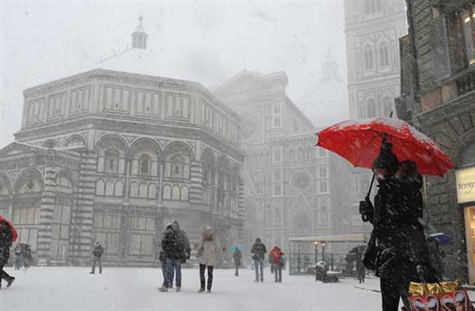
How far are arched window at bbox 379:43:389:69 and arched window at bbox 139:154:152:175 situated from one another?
4170 centimetres

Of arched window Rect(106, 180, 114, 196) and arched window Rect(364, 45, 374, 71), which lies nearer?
arched window Rect(106, 180, 114, 196)

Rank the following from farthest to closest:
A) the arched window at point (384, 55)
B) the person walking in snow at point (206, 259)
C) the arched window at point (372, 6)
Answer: the arched window at point (372, 6) < the arched window at point (384, 55) < the person walking in snow at point (206, 259)

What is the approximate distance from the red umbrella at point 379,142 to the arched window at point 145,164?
1026 inches

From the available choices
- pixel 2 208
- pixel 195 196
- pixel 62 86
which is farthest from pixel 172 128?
pixel 2 208

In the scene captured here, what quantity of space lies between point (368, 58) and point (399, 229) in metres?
62.1

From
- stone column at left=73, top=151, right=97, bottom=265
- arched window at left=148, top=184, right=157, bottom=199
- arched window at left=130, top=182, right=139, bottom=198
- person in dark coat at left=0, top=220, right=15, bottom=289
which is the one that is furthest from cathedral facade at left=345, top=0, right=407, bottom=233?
person in dark coat at left=0, top=220, right=15, bottom=289

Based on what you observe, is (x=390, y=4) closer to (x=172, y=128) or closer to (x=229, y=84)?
(x=229, y=84)

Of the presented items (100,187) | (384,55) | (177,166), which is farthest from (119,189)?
(384,55)

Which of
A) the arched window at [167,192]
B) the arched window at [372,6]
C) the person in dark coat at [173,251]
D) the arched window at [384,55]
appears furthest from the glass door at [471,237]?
the arched window at [372,6]

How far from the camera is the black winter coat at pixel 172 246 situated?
439 inches

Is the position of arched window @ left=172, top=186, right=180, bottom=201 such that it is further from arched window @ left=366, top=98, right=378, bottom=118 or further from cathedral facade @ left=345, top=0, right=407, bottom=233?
arched window @ left=366, top=98, right=378, bottom=118

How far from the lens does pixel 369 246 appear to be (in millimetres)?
4852

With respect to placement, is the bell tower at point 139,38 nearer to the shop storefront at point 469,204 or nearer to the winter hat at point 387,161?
the shop storefront at point 469,204

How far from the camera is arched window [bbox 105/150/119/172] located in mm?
30375
